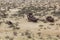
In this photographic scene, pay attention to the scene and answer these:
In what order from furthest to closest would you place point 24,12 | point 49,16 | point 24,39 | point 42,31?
1. point 24,12
2. point 49,16
3. point 42,31
4. point 24,39

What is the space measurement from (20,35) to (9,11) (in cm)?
756

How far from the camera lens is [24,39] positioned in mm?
16734

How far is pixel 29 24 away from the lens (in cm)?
1966

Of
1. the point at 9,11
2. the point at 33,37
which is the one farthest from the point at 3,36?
the point at 9,11

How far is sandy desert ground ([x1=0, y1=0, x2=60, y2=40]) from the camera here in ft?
56.4

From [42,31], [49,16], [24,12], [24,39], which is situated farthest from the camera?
[24,12]

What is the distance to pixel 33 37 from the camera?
1692cm

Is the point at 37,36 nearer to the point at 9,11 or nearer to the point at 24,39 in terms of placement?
the point at 24,39

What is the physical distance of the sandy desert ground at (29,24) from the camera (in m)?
17.2

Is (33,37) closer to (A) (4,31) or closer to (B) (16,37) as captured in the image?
(B) (16,37)

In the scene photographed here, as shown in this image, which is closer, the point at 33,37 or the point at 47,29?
the point at 33,37

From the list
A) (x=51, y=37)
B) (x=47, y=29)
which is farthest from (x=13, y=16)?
(x=51, y=37)

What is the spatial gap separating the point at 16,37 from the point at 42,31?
2.05 meters

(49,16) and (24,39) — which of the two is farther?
(49,16)
